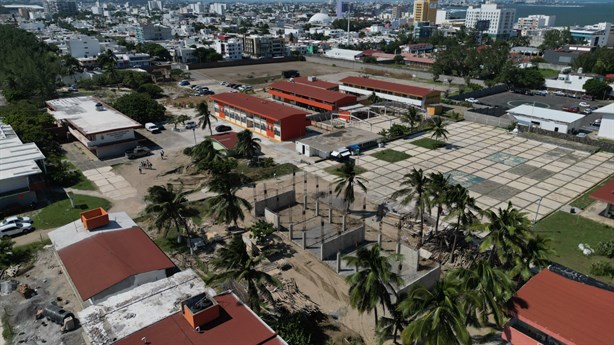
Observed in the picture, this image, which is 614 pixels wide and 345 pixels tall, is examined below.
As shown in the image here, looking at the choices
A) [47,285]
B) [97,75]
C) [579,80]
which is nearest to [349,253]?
[47,285]

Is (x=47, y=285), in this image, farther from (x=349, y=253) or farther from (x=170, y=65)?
(x=170, y=65)

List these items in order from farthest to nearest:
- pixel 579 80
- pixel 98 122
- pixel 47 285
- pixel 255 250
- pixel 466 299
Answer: pixel 579 80 → pixel 98 122 → pixel 255 250 → pixel 47 285 → pixel 466 299

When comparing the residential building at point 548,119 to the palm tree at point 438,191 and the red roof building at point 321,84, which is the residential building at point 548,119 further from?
the palm tree at point 438,191

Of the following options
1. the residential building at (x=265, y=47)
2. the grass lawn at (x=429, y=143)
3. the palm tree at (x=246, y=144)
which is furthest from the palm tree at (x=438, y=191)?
the residential building at (x=265, y=47)

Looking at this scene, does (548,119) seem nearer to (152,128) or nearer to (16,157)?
(152,128)

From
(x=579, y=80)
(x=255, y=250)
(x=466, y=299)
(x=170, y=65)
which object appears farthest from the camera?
(x=170, y=65)

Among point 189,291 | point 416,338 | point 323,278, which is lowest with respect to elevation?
point 323,278

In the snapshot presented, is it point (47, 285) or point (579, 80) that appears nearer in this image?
point (47, 285)
